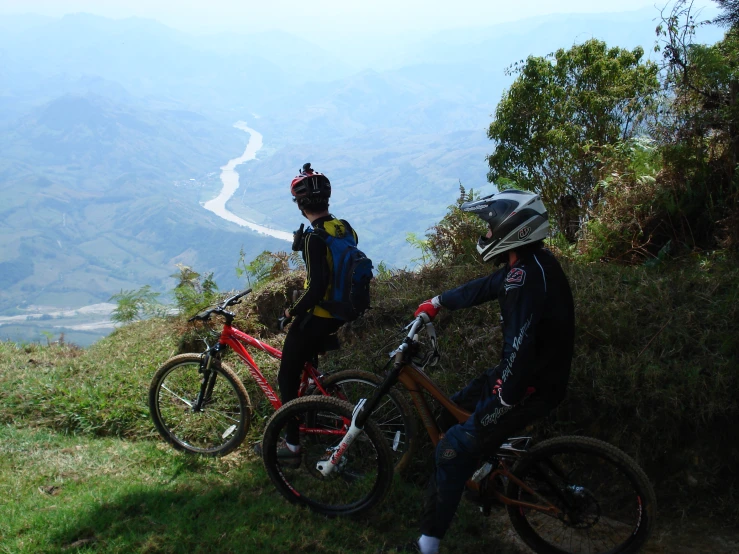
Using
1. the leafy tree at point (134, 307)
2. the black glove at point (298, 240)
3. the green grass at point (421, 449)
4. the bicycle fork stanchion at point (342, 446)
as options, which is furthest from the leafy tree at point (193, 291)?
the bicycle fork stanchion at point (342, 446)

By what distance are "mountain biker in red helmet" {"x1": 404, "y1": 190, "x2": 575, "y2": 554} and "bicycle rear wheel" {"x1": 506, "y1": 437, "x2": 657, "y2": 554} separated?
0.30m

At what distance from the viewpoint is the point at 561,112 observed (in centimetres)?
1482

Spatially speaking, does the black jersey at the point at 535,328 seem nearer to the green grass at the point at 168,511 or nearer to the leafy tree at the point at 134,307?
the green grass at the point at 168,511

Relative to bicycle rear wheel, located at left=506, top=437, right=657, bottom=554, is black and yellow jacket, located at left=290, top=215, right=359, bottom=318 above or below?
above

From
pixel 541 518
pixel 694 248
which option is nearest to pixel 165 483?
pixel 541 518

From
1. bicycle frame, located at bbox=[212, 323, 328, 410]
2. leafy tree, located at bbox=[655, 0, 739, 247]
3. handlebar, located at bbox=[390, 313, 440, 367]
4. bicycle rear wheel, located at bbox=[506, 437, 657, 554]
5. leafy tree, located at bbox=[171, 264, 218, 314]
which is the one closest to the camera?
bicycle rear wheel, located at bbox=[506, 437, 657, 554]

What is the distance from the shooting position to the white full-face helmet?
367 centimetres

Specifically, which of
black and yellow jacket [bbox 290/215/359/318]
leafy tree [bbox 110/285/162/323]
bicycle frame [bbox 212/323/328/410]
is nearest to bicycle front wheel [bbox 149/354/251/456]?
bicycle frame [bbox 212/323/328/410]

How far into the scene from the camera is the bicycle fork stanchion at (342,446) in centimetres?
425

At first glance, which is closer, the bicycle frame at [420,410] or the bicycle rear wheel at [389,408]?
the bicycle frame at [420,410]

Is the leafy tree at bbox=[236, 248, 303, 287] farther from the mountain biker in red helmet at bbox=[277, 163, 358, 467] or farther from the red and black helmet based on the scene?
the red and black helmet

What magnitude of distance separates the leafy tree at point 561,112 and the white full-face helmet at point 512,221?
9743 mm

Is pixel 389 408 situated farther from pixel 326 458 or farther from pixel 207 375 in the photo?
pixel 207 375

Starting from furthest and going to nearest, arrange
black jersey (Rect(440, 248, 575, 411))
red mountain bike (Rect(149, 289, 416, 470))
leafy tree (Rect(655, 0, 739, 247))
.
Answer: leafy tree (Rect(655, 0, 739, 247)), red mountain bike (Rect(149, 289, 416, 470)), black jersey (Rect(440, 248, 575, 411))
